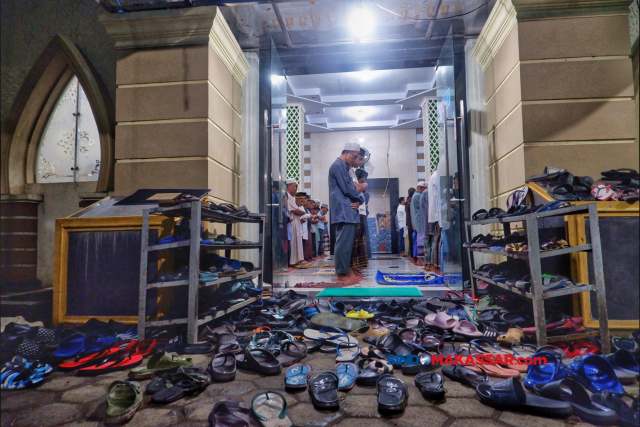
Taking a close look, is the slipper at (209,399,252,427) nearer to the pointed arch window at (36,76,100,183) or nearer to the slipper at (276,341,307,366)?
the slipper at (276,341,307,366)

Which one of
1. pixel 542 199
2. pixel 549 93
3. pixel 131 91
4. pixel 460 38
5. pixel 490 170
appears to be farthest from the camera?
pixel 460 38

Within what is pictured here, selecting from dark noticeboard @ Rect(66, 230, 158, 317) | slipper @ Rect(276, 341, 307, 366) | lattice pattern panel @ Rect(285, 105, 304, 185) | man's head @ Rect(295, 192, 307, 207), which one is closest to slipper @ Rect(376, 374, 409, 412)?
slipper @ Rect(276, 341, 307, 366)

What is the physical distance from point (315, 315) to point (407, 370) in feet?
2.62

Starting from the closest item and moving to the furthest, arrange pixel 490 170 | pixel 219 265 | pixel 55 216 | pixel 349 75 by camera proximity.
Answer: pixel 55 216 < pixel 219 265 < pixel 490 170 < pixel 349 75

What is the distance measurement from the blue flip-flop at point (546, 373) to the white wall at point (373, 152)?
7.93 m

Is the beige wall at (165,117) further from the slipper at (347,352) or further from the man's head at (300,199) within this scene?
the man's head at (300,199)

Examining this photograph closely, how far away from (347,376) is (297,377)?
0.49 feet

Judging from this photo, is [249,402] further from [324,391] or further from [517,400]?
[517,400]

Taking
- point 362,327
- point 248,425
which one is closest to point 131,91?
point 362,327

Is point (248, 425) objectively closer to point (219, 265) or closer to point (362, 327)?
point (362, 327)

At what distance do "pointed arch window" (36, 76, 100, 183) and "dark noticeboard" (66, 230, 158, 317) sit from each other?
0.49 m

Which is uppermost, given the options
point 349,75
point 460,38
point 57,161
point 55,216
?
point 349,75

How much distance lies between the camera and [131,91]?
2287 mm

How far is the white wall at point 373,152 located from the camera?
882 cm
